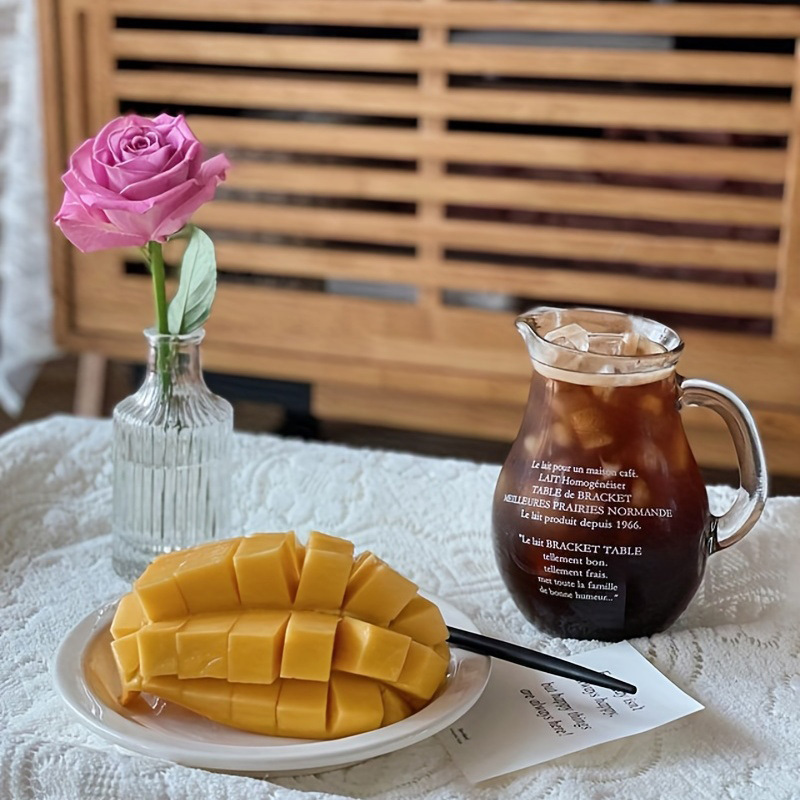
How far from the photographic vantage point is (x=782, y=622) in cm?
74

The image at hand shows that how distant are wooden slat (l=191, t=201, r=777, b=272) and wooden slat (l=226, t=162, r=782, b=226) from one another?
27 millimetres

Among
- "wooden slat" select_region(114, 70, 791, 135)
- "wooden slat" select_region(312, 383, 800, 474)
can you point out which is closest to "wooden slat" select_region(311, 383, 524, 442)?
"wooden slat" select_region(312, 383, 800, 474)

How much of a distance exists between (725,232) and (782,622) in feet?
2.56

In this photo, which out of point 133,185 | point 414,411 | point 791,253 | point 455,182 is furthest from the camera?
point 414,411

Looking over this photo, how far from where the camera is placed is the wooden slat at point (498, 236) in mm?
1425

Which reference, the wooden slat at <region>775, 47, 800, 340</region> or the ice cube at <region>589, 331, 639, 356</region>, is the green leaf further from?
the wooden slat at <region>775, 47, 800, 340</region>

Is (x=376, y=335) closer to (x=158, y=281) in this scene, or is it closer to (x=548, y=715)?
(x=158, y=281)

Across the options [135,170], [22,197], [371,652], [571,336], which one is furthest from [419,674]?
[22,197]

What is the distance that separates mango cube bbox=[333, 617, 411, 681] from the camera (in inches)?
22.9

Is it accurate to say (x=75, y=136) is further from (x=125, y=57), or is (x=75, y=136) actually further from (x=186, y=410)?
(x=186, y=410)

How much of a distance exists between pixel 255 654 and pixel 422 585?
224 mm

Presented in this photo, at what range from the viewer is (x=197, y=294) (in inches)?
30.0

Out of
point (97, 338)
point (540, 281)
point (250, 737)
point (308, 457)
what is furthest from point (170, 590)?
point (97, 338)

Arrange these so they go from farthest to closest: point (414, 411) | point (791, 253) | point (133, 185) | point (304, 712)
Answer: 1. point (414, 411)
2. point (791, 253)
3. point (133, 185)
4. point (304, 712)
